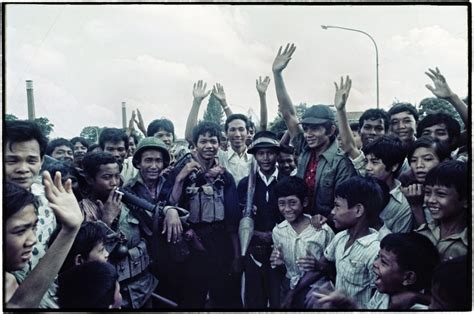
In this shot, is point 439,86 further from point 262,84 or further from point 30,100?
point 30,100

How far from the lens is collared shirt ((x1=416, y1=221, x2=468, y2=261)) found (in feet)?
15.3

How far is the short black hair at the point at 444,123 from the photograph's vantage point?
15.5ft

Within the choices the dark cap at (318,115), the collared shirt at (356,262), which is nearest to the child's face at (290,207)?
the collared shirt at (356,262)

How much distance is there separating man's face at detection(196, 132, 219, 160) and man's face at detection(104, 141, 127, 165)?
0.51 meters

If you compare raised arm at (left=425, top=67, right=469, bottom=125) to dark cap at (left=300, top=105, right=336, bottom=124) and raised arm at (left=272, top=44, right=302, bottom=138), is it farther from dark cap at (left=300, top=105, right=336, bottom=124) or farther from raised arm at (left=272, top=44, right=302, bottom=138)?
raised arm at (left=272, top=44, right=302, bottom=138)

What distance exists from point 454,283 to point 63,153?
2837 mm

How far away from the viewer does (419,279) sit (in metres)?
4.65

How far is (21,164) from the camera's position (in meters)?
4.56

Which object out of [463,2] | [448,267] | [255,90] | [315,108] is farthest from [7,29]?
[448,267]

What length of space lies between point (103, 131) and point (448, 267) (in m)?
2.54

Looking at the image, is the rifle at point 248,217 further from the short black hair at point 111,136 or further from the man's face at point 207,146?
the short black hair at point 111,136

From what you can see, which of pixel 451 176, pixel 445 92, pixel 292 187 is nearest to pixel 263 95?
pixel 292 187

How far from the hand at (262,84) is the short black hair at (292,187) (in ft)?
2.05

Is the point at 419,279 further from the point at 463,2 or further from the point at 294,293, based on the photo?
the point at 463,2
